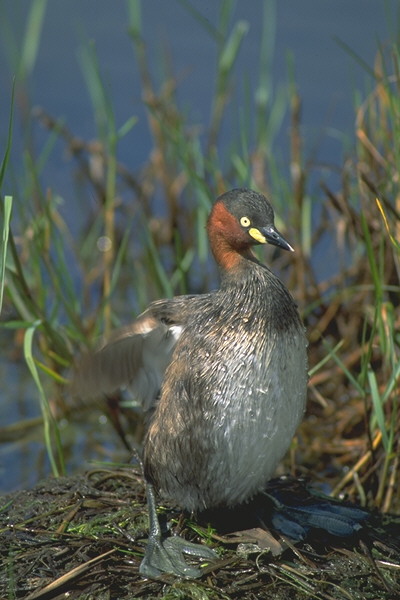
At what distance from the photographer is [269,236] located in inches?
165

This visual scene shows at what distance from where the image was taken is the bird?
4.00m

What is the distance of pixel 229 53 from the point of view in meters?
6.72

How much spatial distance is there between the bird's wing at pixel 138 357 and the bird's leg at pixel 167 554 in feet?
1.70

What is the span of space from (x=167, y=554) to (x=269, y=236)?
126 centimetres

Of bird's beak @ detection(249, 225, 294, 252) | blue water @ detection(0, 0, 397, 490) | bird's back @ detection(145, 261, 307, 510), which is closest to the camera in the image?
bird's back @ detection(145, 261, 307, 510)

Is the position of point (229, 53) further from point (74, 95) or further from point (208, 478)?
point (208, 478)

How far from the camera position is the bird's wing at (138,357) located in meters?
4.34

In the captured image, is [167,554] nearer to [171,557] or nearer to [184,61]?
[171,557]

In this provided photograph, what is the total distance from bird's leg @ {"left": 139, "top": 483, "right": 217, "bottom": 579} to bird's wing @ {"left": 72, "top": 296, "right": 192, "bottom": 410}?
52cm

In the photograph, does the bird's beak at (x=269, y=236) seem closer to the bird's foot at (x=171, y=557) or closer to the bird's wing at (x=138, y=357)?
the bird's wing at (x=138, y=357)

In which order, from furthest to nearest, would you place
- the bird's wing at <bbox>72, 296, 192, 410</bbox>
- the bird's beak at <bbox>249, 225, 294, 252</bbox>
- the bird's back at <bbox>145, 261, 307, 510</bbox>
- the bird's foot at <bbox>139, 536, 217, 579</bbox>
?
the bird's wing at <bbox>72, 296, 192, 410</bbox> → the bird's beak at <bbox>249, 225, 294, 252</bbox> → the bird's back at <bbox>145, 261, 307, 510</bbox> → the bird's foot at <bbox>139, 536, 217, 579</bbox>

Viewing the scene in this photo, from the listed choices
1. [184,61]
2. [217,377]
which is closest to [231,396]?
[217,377]

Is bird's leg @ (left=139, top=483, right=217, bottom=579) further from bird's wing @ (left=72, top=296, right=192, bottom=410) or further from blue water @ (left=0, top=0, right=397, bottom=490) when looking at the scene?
blue water @ (left=0, top=0, right=397, bottom=490)

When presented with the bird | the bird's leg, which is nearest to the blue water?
the bird
